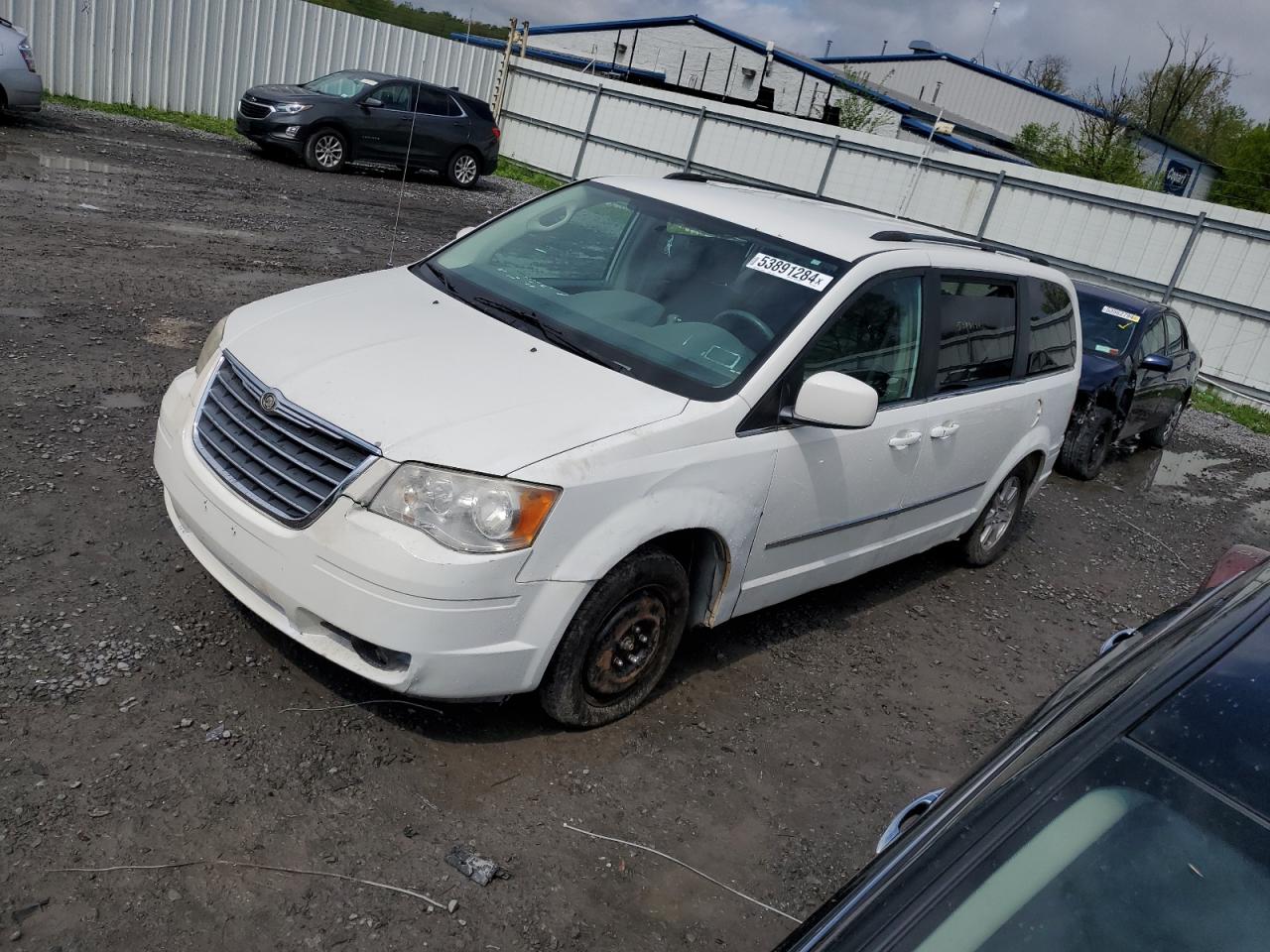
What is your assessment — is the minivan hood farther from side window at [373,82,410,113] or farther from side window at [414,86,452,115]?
side window at [414,86,452,115]

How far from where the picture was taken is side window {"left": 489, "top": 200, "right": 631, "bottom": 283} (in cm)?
475

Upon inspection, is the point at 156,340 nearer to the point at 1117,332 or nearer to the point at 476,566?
the point at 476,566

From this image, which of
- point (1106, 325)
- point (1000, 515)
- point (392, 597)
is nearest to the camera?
point (392, 597)

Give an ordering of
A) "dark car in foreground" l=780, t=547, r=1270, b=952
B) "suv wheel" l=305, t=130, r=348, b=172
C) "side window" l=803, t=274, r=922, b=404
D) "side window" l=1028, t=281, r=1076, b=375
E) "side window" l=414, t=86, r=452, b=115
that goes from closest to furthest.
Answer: "dark car in foreground" l=780, t=547, r=1270, b=952, "side window" l=803, t=274, r=922, b=404, "side window" l=1028, t=281, r=1076, b=375, "suv wheel" l=305, t=130, r=348, b=172, "side window" l=414, t=86, r=452, b=115

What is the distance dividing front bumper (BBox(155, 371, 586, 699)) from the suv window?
15.5 meters

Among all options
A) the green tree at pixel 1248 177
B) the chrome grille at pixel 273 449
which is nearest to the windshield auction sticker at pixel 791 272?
the chrome grille at pixel 273 449

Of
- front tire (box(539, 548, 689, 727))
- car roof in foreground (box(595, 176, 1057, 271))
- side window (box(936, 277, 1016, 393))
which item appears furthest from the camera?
side window (box(936, 277, 1016, 393))

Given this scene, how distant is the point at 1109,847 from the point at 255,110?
17089mm

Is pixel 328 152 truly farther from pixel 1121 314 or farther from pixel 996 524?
pixel 996 524

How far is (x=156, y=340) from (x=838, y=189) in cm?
1439

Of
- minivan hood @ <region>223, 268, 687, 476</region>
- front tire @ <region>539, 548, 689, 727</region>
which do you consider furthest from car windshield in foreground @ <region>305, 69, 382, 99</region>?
front tire @ <region>539, 548, 689, 727</region>

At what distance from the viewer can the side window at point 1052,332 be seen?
19.2ft

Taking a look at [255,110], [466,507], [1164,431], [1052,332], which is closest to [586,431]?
[466,507]

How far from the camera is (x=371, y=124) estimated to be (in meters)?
16.8
